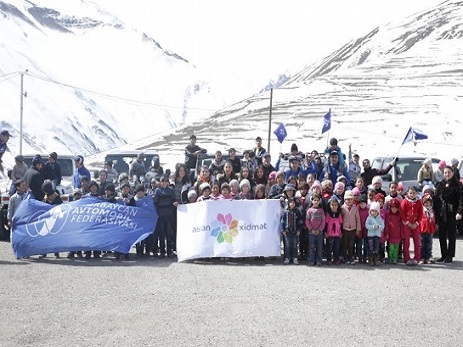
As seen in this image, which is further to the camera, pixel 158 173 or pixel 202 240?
pixel 158 173

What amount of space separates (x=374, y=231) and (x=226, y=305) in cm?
513

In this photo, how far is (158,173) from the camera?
1912 centimetres

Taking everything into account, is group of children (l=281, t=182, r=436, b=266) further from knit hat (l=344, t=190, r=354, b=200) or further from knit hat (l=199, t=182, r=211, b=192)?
knit hat (l=199, t=182, r=211, b=192)

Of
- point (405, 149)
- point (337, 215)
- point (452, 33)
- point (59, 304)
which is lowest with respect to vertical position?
point (59, 304)

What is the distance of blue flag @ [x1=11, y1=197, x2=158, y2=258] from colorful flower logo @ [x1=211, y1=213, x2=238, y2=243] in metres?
1.31

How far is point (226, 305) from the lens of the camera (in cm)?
904

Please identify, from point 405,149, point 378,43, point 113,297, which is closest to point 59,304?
point 113,297

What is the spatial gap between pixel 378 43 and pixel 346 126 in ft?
316

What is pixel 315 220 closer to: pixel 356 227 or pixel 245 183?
pixel 356 227

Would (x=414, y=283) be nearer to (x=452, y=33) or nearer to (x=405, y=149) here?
(x=405, y=149)

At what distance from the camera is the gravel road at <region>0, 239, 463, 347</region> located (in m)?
7.45

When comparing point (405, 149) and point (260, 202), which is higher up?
point (405, 149)

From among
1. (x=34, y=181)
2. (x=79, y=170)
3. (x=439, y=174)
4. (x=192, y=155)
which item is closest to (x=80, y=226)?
(x=34, y=181)

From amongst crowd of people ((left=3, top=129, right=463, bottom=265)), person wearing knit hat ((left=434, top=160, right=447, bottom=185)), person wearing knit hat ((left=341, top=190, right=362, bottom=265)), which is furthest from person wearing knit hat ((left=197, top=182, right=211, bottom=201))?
person wearing knit hat ((left=434, top=160, right=447, bottom=185))
